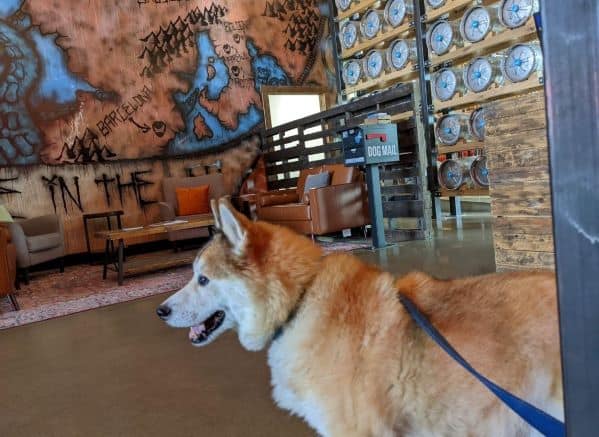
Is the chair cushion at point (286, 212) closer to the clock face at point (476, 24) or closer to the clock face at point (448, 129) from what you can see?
the clock face at point (448, 129)

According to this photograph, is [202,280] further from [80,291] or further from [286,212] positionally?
[286,212]

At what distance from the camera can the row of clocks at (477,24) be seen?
17.3 feet

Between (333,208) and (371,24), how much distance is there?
378cm

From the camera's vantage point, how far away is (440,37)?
6.41 m

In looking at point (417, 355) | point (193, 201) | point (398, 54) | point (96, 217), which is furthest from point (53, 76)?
point (417, 355)

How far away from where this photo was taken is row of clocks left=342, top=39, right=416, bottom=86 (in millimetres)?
6998

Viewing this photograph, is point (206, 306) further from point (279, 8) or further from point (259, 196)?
point (279, 8)

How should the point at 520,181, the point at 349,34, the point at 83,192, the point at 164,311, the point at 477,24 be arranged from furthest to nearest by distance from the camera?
→ the point at 349,34 < the point at 83,192 < the point at 477,24 < the point at 520,181 < the point at 164,311

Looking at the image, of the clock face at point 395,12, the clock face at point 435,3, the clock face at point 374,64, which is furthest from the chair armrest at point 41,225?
the clock face at point 435,3

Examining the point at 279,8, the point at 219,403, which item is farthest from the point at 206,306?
the point at 279,8

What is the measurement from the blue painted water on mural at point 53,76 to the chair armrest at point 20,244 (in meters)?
2.49

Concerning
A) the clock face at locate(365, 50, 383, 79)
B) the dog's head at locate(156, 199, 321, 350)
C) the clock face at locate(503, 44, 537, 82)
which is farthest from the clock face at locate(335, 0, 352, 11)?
the dog's head at locate(156, 199, 321, 350)

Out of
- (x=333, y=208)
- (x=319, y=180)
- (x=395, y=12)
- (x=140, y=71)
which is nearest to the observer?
(x=333, y=208)

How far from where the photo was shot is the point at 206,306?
1503 mm
